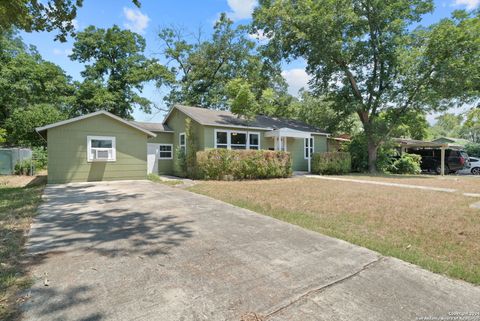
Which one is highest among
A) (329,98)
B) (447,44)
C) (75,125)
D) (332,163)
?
(447,44)

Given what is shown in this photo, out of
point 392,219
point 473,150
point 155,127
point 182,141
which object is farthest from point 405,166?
point 155,127

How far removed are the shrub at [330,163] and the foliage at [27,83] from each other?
21444 mm

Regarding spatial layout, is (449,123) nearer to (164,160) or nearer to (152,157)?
(164,160)

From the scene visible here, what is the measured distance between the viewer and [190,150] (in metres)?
14.8

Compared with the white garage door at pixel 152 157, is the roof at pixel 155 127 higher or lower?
higher

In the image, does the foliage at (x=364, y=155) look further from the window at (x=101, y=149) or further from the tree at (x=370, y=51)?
the window at (x=101, y=149)

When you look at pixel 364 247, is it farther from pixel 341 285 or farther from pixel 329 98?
pixel 329 98

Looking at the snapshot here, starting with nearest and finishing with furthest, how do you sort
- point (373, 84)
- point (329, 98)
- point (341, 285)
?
point (341, 285)
point (373, 84)
point (329, 98)

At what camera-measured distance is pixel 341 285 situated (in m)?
2.86

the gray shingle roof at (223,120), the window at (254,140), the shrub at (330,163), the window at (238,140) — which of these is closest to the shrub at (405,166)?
the shrub at (330,163)

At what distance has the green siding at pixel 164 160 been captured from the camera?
672 inches

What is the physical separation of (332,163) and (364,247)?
13025 mm

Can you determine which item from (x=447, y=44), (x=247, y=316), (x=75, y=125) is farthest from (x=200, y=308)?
(x=447, y=44)

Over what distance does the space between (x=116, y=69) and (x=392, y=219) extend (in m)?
28.2
